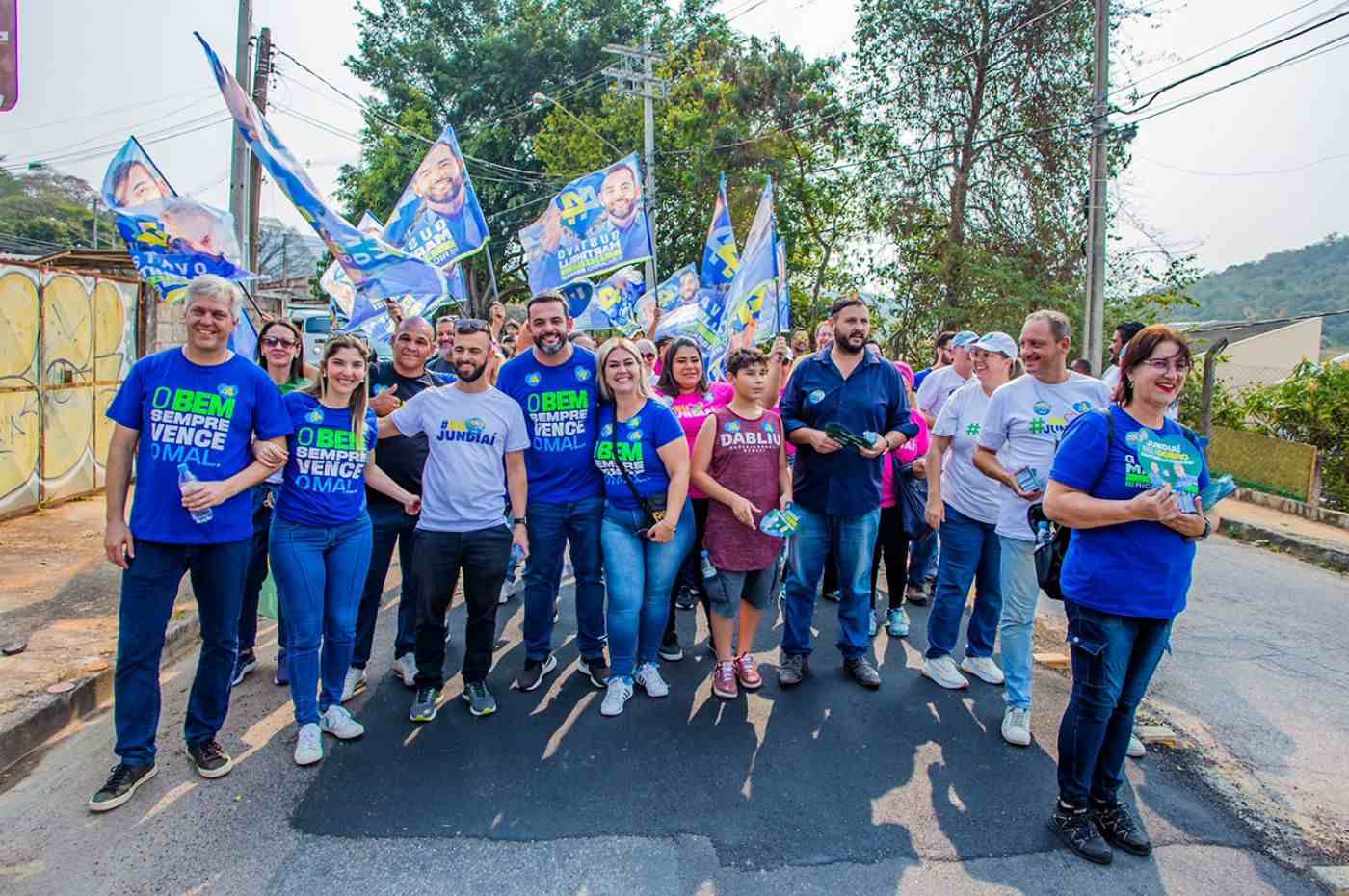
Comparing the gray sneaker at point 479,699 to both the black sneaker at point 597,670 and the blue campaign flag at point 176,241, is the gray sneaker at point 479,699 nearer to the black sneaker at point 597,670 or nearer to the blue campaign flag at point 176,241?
the black sneaker at point 597,670

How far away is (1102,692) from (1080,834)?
533mm

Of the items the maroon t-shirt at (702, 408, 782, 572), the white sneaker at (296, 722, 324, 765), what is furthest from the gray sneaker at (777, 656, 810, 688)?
the white sneaker at (296, 722, 324, 765)

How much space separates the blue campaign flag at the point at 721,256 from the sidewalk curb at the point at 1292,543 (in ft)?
20.6

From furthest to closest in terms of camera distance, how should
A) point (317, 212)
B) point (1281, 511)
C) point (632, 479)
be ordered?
point (1281, 511), point (317, 212), point (632, 479)

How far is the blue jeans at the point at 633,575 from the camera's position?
416cm

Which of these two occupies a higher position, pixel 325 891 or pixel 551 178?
pixel 551 178

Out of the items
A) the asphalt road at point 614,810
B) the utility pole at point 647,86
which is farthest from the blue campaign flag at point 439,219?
the utility pole at point 647,86

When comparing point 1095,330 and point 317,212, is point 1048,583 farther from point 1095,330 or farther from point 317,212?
point 1095,330

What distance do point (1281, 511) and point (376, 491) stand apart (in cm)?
1180

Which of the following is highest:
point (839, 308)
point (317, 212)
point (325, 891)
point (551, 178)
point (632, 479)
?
point (551, 178)

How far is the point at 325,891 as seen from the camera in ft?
8.74

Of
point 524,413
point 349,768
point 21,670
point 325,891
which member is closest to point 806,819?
point 325,891

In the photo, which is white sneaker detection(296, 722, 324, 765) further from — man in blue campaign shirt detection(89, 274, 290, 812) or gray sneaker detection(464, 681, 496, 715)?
gray sneaker detection(464, 681, 496, 715)

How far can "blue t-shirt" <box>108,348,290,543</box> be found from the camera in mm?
3203
